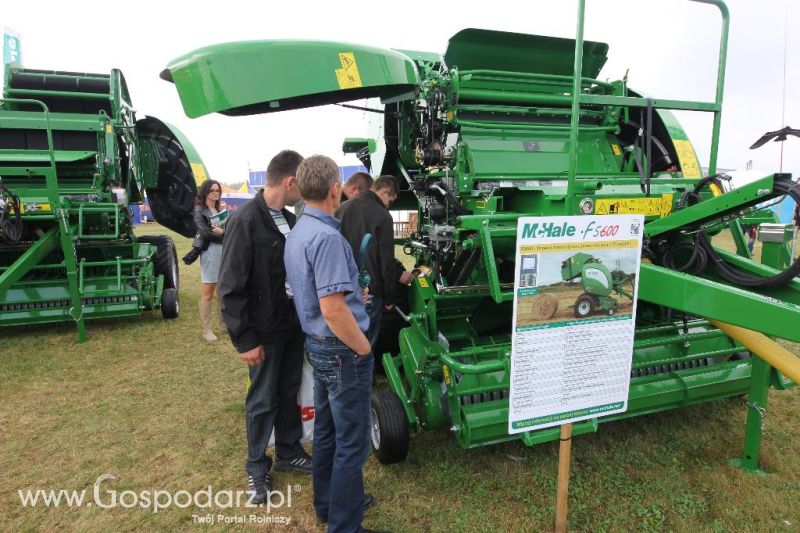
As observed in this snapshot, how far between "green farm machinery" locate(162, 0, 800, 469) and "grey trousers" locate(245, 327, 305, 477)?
0.53 metres

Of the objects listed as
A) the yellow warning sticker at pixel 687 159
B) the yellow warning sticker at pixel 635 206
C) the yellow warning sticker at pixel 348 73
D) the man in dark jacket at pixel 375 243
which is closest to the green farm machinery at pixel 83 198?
the man in dark jacket at pixel 375 243

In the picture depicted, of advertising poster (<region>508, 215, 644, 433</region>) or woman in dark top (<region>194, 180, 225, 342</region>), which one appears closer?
advertising poster (<region>508, 215, 644, 433</region>)

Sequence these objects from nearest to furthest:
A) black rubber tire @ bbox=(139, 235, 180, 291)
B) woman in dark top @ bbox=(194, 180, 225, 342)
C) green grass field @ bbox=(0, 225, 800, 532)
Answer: green grass field @ bbox=(0, 225, 800, 532) → woman in dark top @ bbox=(194, 180, 225, 342) → black rubber tire @ bbox=(139, 235, 180, 291)

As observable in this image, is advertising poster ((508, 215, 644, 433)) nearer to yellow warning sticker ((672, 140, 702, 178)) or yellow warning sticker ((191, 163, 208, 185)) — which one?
yellow warning sticker ((672, 140, 702, 178))

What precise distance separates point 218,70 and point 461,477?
2499 millimetres

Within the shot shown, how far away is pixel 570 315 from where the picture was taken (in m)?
2.08

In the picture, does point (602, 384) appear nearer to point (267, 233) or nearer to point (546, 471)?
point (546, 471)

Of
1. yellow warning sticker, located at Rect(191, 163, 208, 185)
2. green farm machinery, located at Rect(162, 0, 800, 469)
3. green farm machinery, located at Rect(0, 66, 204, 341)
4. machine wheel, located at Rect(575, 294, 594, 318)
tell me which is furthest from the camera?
yellow warning sticker, located at Rect(191, 163, 208, 185)

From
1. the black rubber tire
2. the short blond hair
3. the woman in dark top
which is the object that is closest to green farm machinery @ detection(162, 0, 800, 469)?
the short blond hair

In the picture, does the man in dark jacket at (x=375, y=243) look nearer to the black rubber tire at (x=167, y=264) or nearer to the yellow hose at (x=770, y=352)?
the yellow hose at (x=770, y=352)

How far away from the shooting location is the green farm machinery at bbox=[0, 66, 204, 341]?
5219 millimetres

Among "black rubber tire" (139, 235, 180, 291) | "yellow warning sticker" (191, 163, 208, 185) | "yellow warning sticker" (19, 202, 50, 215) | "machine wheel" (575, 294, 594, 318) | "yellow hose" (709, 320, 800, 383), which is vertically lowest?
"black rubber tire" (139, 235, 180, 291)

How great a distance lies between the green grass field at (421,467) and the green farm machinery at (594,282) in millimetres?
1183

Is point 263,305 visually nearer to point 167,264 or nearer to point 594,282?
point 594,282
